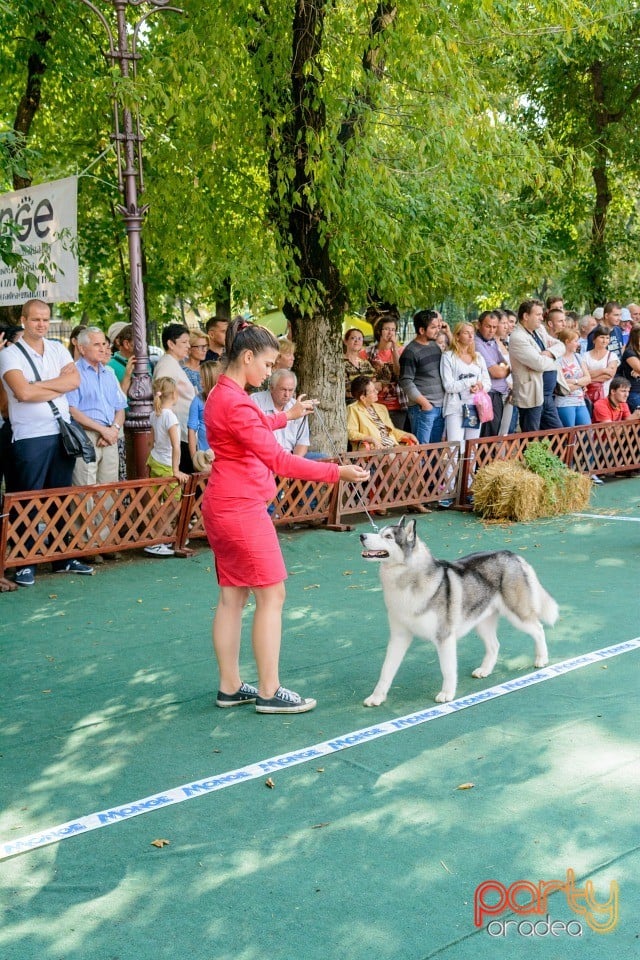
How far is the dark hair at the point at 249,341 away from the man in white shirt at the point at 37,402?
4.14 meters

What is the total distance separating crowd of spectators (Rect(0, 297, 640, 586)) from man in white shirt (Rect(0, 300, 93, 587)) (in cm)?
1

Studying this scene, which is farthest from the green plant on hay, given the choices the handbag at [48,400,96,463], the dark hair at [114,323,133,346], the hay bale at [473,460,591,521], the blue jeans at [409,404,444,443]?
the handbag at [48,400,96,463]

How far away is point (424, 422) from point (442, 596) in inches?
293

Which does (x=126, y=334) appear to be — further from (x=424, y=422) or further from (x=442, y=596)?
(x=442, y=596)

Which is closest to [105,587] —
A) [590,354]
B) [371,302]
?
[590,354]

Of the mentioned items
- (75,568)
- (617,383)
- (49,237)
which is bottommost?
(75,568)

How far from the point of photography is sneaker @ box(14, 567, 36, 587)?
960cm

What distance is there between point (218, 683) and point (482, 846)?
278 centimetres

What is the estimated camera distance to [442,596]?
6332mm

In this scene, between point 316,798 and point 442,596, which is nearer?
point 316,798

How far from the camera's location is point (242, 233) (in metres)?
13.5

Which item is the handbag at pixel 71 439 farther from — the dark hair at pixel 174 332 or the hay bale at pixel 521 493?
the hay bale at pixel 521 493

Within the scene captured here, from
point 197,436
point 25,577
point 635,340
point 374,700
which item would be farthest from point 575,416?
point 374,700

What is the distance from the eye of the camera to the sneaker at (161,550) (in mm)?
10727
